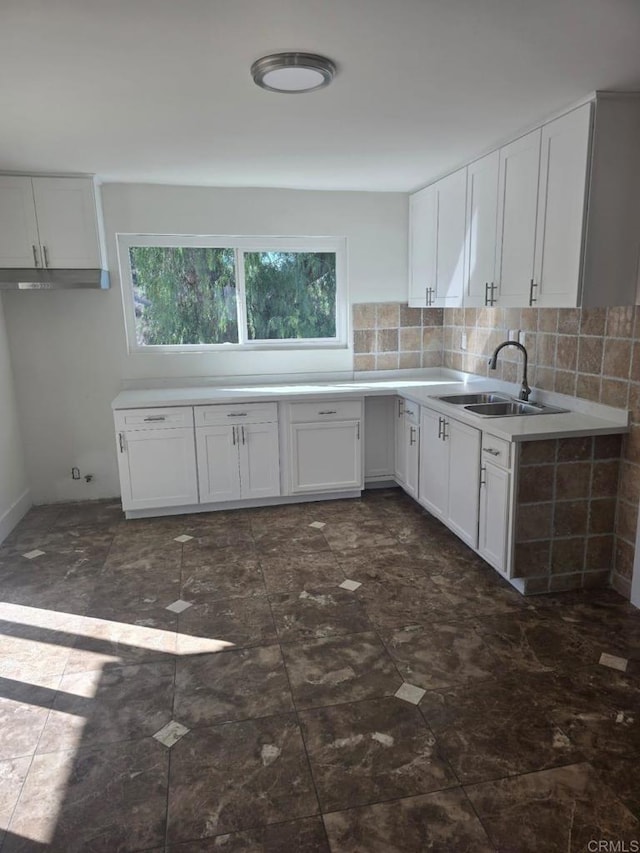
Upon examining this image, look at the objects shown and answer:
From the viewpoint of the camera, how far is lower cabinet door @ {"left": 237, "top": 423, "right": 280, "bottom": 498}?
403cm

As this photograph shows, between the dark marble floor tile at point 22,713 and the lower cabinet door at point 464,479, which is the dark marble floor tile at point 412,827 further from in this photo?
the lower cabinet door at point 464,479

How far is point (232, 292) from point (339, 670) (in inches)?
119

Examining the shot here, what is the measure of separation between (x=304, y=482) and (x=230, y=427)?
0.68m

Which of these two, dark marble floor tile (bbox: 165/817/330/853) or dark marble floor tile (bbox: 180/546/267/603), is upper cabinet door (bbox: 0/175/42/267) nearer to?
dark marble floor tile (bbox: 180/546/267/603)

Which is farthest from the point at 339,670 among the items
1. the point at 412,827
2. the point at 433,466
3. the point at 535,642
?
the point at 433,466

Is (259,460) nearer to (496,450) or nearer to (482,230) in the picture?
(496,450)

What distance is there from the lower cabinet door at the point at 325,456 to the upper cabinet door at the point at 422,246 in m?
1.15

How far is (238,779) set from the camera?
1.80 meters

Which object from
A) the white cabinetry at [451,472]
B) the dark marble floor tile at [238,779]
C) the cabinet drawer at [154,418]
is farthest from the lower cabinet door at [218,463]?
the dark marble floor tile at [238,779]

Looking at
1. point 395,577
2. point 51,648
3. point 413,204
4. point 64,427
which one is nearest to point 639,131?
point 413,204

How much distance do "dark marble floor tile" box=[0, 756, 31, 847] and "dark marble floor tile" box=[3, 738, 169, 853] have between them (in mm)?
18

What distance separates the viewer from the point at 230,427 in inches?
157

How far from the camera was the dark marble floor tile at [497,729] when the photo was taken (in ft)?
6.06

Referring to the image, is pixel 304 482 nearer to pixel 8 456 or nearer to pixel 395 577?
pixel 395 577
